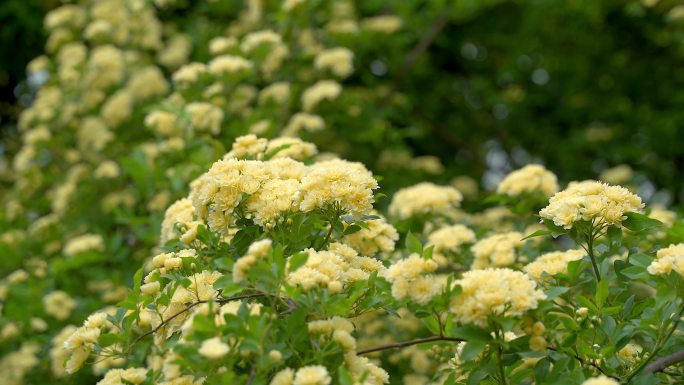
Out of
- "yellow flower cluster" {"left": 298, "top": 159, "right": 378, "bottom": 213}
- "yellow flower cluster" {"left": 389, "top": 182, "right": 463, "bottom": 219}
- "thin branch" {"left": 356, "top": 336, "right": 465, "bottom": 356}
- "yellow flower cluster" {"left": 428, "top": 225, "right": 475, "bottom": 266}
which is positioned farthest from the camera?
"yellow flower cluster" {"left": 389, "top": 182, "right": 463, "bottom": 219}

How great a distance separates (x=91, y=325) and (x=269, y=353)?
1.86 feet

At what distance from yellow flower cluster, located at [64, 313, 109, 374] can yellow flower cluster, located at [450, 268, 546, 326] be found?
0.82 metres

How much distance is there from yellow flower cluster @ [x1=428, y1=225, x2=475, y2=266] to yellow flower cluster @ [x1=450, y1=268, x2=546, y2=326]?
111cm

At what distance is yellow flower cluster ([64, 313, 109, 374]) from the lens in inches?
67.3

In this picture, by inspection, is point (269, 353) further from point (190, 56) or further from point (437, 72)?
point (437, 72)

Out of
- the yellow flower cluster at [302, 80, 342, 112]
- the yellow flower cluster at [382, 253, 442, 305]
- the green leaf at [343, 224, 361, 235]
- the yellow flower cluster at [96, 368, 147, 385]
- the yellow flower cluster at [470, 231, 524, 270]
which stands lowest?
the yellow flower cluster at [470, 231, 524, 270]

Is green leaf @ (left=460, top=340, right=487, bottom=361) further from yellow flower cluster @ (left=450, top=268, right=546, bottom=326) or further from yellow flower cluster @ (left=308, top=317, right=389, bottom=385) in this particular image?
yellow flower cluster @ (left=308, top=317, right=389, bottom=385)

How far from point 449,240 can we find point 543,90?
338 cm

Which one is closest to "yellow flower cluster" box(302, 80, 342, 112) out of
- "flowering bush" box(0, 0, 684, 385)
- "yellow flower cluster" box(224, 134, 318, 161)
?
"flowering bush" box(0, 0, 684, 385)

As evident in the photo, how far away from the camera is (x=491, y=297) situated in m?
1.38

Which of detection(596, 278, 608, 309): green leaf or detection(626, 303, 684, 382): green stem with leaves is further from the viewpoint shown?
detection(596, 278, 608, 309): green leaf

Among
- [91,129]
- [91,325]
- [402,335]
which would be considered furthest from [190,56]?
[91,325]

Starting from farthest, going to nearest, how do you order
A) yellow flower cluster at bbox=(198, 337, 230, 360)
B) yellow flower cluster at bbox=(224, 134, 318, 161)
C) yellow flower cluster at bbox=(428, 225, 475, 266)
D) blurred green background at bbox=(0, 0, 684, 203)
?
blurred green background at bbox=(0, 0, 684, 203) < yellow flower cluster at bbox=(428, 225, 475, 266) < yellow flower cluster at bbox=(224, 134, 318, 161) < yellow flower cluster at bbox=(198, 337, 230, 360)

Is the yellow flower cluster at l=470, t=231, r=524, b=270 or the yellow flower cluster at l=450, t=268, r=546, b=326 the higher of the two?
→ the yellow flower cluster at l=450, t=268, r=546, b=326
